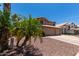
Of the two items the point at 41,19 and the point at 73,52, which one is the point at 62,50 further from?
the point at 41,19

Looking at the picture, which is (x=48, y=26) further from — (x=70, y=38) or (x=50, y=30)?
(x=70, y=38)

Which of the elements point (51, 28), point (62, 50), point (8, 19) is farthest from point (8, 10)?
point (62, 50)

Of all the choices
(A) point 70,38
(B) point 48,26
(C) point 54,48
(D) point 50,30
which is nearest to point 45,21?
(B) point 48,26

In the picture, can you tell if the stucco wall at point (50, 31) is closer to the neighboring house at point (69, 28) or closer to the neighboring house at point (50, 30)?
the neighboring house at point (50, 30)

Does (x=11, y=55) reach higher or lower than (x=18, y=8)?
lower

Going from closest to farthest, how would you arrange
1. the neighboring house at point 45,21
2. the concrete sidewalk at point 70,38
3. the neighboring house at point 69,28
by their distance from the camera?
1. the neighboring house at point 45,21
2. the neighboring house at point 69,28
3. the concrete sidewalk at point 70,38

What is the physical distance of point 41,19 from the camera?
4.21 meters

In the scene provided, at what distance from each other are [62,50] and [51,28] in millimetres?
515

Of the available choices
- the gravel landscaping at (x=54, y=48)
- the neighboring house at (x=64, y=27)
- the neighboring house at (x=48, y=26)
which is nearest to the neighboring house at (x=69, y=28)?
the neighboring house at (x=64, y=27)

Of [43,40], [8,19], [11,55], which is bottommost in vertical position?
[11,55]

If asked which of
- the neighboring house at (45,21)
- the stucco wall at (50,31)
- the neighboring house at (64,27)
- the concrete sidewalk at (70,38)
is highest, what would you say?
the neighboring house at (45,21)

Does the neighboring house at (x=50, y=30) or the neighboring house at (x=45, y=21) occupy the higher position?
the neighboring house at (x=45, y=21)

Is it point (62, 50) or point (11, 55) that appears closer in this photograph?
point (11, 55)

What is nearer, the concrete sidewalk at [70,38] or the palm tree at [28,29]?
the palm tree at [28,29]
